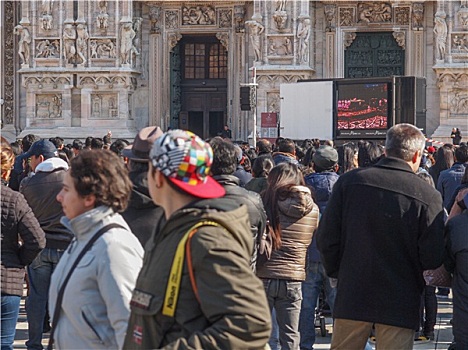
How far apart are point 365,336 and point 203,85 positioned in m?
24.3

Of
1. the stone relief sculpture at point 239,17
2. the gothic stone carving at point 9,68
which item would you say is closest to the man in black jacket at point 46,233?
the stone relief sculpture at point 239,17

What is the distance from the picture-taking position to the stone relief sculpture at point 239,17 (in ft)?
96.0

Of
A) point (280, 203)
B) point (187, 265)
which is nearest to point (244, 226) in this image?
point (187, 265)

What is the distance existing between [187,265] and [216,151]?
3659mm

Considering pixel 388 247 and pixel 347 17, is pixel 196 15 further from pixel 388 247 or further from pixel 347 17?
pixel 388 247

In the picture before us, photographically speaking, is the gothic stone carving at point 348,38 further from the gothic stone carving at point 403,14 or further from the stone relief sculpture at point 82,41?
the stone relief sculpture at point 82,41

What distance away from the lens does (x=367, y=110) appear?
21.8 m

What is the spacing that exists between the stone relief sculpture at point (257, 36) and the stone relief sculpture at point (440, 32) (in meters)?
4.58

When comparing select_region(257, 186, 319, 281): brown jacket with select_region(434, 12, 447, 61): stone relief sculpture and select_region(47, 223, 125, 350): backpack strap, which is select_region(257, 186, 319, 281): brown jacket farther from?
select_region(434, 12, 447, 61): stone relief sculpture

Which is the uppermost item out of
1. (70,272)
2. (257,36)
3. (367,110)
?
(257,36)

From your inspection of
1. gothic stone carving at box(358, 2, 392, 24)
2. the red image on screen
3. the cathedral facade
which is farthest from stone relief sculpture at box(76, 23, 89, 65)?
the red image on screen

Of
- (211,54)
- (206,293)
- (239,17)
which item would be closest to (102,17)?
(211,54)

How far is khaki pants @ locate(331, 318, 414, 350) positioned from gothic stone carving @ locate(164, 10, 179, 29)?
23.8 meters

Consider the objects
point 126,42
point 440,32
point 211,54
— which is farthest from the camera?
point 211,54
